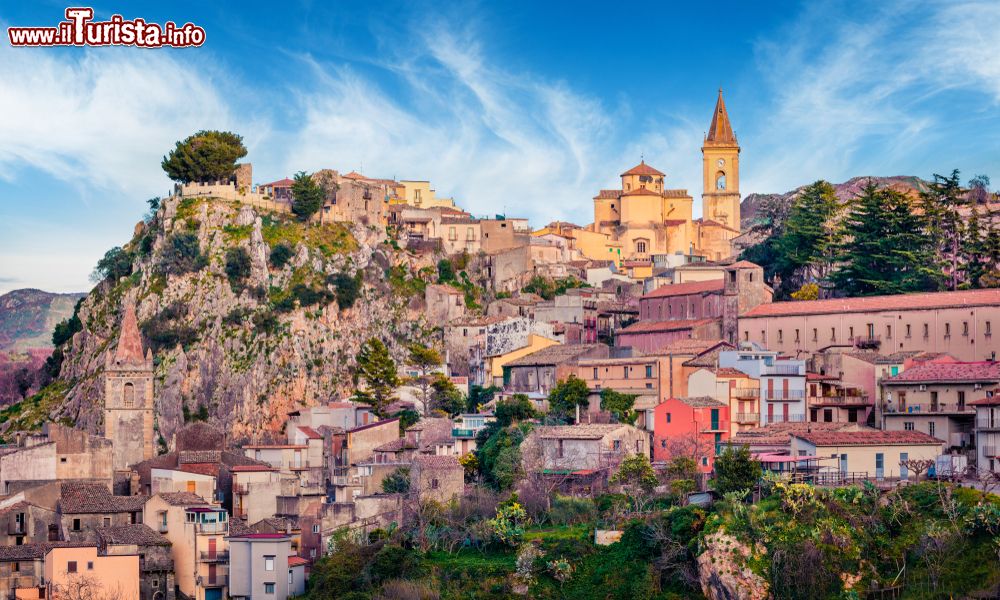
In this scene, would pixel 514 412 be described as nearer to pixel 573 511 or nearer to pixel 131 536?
pixel 573 511

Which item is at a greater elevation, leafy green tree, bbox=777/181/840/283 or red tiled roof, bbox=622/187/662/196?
red tiled roof, bbox=622/187/662/196

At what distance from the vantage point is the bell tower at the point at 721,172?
110875 millimetres

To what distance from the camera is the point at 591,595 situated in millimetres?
52062

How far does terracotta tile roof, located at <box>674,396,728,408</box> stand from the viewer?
63.5m

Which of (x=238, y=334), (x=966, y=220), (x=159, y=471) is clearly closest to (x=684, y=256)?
(x=966, y=220)

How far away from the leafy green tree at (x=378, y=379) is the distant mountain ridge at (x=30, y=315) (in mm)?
68402

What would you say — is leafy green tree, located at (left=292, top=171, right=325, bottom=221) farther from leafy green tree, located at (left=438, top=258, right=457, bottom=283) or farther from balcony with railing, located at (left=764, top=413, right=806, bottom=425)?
balcony with railing, located at (left=764, top=413, right=806, bottom=425)

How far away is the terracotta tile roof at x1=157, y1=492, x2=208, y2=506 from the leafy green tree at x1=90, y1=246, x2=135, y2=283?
37.9m

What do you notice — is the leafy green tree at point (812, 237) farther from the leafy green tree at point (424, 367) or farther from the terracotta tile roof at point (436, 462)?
the terracotta tile roof at point (436, 462)

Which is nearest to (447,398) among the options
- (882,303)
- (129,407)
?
(129,407)

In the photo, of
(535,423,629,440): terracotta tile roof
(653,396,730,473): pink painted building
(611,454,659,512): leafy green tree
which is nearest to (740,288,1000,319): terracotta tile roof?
(653,396,730,473): pink painted building

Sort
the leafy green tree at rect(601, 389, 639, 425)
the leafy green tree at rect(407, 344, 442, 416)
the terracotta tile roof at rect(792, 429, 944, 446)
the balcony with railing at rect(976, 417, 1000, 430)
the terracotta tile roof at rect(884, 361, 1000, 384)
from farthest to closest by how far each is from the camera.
→ the leafy green tree at rect(407, 344, 442, 416), the leafy green tree at rect(601, 389, 639, 425), the terracotta tile roof at rect(884, 361, 1000, 384), the terracotta tile roof at rect(792, 429, 944, 446), the balcony with railing at rect(976, 417, 1000, 430)

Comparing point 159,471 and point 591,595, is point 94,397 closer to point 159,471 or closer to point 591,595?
point 159,471

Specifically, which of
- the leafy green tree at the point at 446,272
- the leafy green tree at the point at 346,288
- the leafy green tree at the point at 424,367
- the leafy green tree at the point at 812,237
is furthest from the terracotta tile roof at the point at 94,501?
the leafy green tree at the point at 812,237
